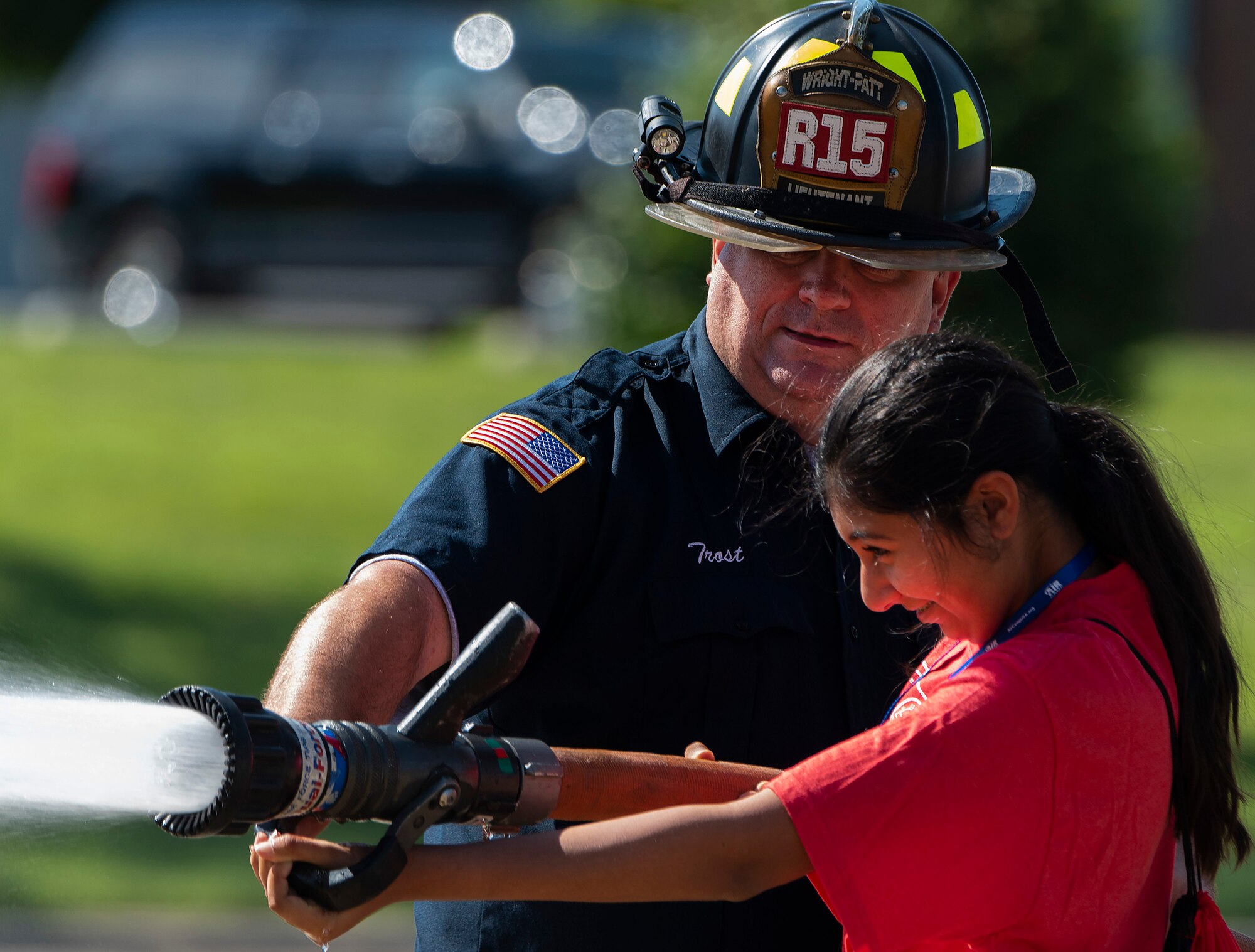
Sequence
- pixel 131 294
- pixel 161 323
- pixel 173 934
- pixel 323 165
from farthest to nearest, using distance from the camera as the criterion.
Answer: pixel 131 294
pixel 161 323
pixel 323 165
pixel 173 934

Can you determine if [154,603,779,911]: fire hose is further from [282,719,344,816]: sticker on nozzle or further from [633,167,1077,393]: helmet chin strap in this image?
[633,167,1077,393]: helmet chin strap

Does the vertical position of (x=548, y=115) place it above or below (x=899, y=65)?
below

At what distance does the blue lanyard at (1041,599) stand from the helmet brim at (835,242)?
0.65 metres

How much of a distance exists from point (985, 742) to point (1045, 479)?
39cm

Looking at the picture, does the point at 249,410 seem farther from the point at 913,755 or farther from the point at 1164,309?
the point at 913,755

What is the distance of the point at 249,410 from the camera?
9812 millimetres

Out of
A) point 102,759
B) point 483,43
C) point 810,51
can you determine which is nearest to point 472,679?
point 102,759

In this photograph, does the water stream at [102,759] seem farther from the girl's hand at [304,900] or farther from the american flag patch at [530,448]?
the american flag patch at [530,448]

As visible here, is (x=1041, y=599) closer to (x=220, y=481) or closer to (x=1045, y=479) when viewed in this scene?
(x=1045, y=479)

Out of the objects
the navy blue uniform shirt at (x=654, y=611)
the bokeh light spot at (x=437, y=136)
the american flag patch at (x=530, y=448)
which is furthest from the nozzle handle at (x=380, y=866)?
the bokeh light spot at (x=437, y=136)

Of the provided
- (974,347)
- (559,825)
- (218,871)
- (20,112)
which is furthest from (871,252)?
(20,112)

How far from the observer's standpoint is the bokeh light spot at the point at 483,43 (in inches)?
481

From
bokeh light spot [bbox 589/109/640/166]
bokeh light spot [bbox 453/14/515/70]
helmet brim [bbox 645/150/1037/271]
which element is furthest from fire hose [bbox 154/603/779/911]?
bokeh light spot [bbox 453/14/515/70]

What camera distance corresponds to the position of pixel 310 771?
1.69 metres
